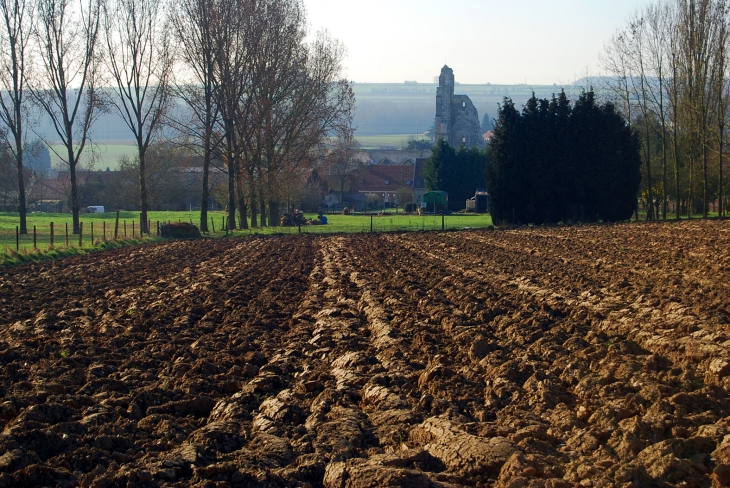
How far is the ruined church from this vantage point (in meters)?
126

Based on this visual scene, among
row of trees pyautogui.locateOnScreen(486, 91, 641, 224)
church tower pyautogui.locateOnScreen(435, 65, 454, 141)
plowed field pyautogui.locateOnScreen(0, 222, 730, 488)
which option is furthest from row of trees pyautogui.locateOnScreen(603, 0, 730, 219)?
church tower pyautogui.locateOnScreen(435, 65, 454, 141)

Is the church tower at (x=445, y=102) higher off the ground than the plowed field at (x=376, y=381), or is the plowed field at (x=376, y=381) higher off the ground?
the church tower at (x=445, y=102)

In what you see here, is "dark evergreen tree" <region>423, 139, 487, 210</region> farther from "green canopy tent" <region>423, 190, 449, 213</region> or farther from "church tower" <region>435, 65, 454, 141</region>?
"church tower" <region>435, 65, 454, 141</region>

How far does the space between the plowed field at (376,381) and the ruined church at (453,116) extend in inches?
4310

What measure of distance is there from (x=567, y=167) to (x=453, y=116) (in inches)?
3258

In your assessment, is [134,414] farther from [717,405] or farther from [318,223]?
[318,223]

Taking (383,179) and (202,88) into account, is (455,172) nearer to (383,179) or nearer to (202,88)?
(383,179)

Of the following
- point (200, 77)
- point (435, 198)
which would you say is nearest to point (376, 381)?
point (200, 77)

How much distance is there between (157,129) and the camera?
145 ft

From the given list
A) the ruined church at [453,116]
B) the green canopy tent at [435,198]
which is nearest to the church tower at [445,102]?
the ruined church at [453,116]

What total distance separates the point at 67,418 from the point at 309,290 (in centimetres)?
1017

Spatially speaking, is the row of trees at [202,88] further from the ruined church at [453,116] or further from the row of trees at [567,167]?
the ruined church at [453,116]

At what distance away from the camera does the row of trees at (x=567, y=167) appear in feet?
153

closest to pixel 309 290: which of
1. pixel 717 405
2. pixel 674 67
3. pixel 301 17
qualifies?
pixel 717 405
